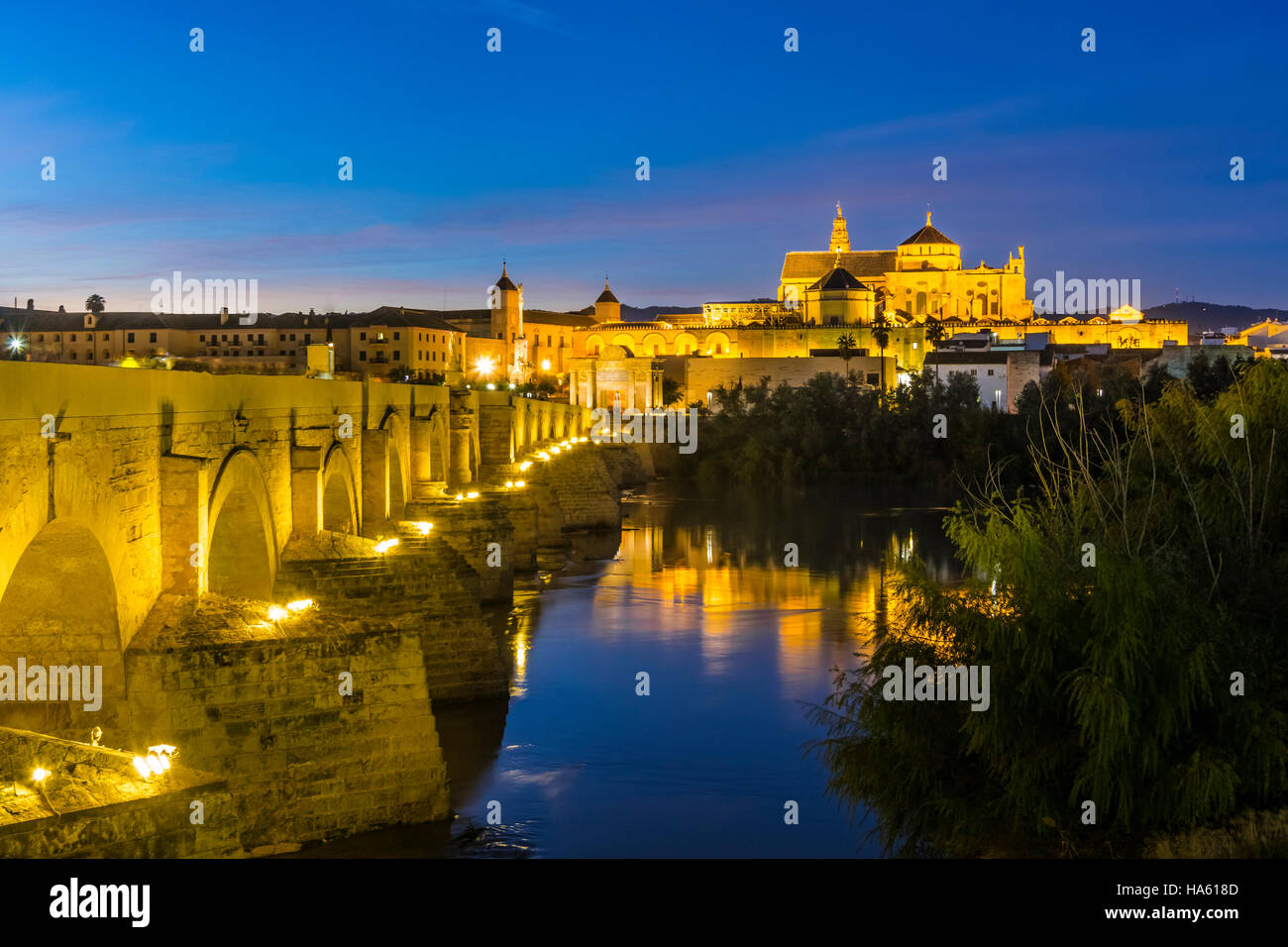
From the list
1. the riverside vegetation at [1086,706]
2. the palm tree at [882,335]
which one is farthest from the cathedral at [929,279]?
the riverside vegetation at [1086,706]

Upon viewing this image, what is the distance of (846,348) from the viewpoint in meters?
74.1

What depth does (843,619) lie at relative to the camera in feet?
73.6

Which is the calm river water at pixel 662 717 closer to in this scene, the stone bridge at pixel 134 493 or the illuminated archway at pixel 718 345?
the stone bridge at pixel 134 493

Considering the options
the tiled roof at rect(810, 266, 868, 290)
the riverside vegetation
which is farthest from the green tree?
the tiled roof at rect(810, 266, 868, 290)

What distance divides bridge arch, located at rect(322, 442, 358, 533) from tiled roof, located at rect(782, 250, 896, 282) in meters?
84.8

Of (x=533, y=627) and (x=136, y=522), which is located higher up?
(x=136, y=522)

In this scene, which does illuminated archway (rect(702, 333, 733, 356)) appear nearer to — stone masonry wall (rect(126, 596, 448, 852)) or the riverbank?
the riverbank

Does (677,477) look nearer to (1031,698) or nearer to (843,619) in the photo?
(843,619)

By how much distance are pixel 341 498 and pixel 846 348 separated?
5926 centimetres

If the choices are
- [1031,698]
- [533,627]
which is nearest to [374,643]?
[1031,698]

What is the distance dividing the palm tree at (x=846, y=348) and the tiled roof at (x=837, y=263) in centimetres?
2265

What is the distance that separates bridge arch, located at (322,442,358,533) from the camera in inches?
670

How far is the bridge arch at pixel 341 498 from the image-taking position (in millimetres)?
17016
